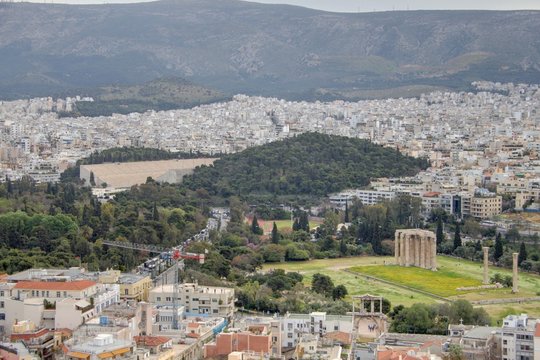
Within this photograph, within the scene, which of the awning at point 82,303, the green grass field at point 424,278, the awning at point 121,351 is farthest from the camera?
the green grass field at point 424,278

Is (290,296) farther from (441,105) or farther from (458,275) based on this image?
(441,105)

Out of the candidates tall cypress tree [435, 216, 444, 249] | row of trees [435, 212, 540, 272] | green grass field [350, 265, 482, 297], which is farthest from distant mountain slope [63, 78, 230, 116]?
green grass field [350, 265, 482, 297]

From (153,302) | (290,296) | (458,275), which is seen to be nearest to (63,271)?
(153,302)

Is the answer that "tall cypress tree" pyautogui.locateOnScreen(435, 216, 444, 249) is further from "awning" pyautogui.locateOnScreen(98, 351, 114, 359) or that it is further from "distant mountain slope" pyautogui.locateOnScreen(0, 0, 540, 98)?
"distant mountain slope" pyautogui.locateOnScreen(0, 0, 540, 98)

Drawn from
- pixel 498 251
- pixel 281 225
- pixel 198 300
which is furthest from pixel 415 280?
pixel 281 225

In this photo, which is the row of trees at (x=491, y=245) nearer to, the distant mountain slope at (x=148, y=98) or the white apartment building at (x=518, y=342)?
the white apartment building at (x=518, y=342)

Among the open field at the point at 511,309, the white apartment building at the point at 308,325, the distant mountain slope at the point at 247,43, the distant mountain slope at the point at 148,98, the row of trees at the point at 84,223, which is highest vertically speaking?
the distant mountain slope at the point at 247,43

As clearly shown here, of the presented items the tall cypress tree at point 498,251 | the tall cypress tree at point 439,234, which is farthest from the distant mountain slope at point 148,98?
the tall cypress tree at point 498,251

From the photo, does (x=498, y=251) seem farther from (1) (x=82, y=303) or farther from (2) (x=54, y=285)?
(1) (x=82, y=303)
